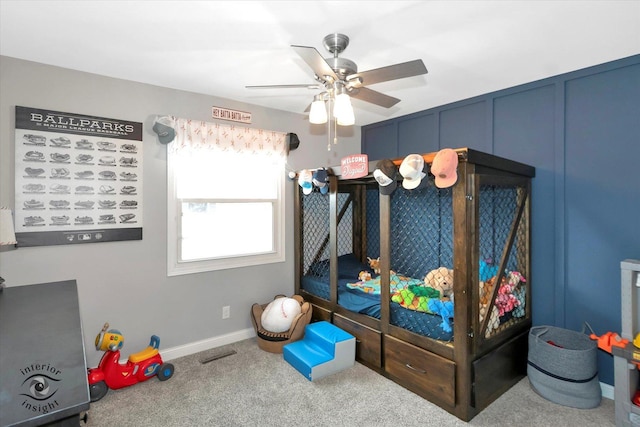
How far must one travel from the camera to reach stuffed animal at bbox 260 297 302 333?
3.02m

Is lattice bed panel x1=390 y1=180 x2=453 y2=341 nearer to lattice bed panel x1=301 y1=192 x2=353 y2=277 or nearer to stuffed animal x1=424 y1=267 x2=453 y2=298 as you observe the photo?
stuffed animal x1=424 y1=267 x2=453 y2=298

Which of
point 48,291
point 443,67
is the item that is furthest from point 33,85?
point 443,67

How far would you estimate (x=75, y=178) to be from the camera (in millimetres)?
2463

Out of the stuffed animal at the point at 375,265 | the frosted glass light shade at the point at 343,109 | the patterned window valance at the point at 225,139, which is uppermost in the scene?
the patterned window valance at the point at 225,139

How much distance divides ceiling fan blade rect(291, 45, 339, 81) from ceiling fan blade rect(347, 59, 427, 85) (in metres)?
0.14

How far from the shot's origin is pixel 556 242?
2600 millimetres

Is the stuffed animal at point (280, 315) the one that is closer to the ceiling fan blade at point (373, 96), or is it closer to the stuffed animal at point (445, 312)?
the stuffed animal at point (445, 312)

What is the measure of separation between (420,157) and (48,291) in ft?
8.10

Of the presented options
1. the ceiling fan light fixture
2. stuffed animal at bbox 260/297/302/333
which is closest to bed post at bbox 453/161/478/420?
the ceiling fan light fixture

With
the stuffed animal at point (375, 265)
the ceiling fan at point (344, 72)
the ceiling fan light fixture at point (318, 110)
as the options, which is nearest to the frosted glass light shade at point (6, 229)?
the ceiling fan at point (344, 72)

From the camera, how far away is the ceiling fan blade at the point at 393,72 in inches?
61.2

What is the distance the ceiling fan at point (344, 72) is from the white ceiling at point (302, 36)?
10 cm

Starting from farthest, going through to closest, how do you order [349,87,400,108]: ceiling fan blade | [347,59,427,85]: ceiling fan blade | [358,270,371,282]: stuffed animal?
[358,270,371,282]: stuffed animal → [349,87,400,108]: ceiling fan blade → [347,59,427,85]: ceiling fan blade

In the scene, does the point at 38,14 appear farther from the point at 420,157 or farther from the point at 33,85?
the point at 420,157
